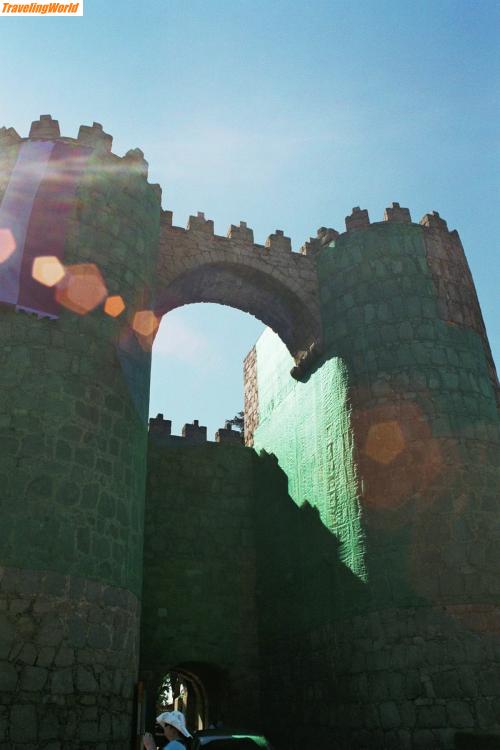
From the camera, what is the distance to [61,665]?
788 cm

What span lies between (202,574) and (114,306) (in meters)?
6.62

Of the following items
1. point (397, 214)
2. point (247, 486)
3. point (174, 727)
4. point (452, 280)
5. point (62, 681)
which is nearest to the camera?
point (174, 727)

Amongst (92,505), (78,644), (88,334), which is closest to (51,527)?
(92,505)

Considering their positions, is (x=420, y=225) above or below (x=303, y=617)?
above

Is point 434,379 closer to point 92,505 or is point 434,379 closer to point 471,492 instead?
point 471,492

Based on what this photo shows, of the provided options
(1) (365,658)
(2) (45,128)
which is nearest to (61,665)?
(1) (365,658)

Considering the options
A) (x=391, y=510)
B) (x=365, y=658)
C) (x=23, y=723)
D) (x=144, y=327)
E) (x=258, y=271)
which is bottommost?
(x=23, y=723)

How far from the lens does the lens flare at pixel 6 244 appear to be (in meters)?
10.2

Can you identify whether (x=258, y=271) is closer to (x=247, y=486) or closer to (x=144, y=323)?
(x=144, y=323)

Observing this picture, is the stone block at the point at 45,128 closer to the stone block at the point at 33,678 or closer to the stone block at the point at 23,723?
the stone block at the point at 33,678

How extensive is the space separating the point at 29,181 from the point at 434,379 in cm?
801

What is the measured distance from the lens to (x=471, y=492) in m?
11.0

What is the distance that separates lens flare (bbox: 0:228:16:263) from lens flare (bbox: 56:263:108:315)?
903mm

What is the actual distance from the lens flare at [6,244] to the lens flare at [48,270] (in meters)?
0.42
